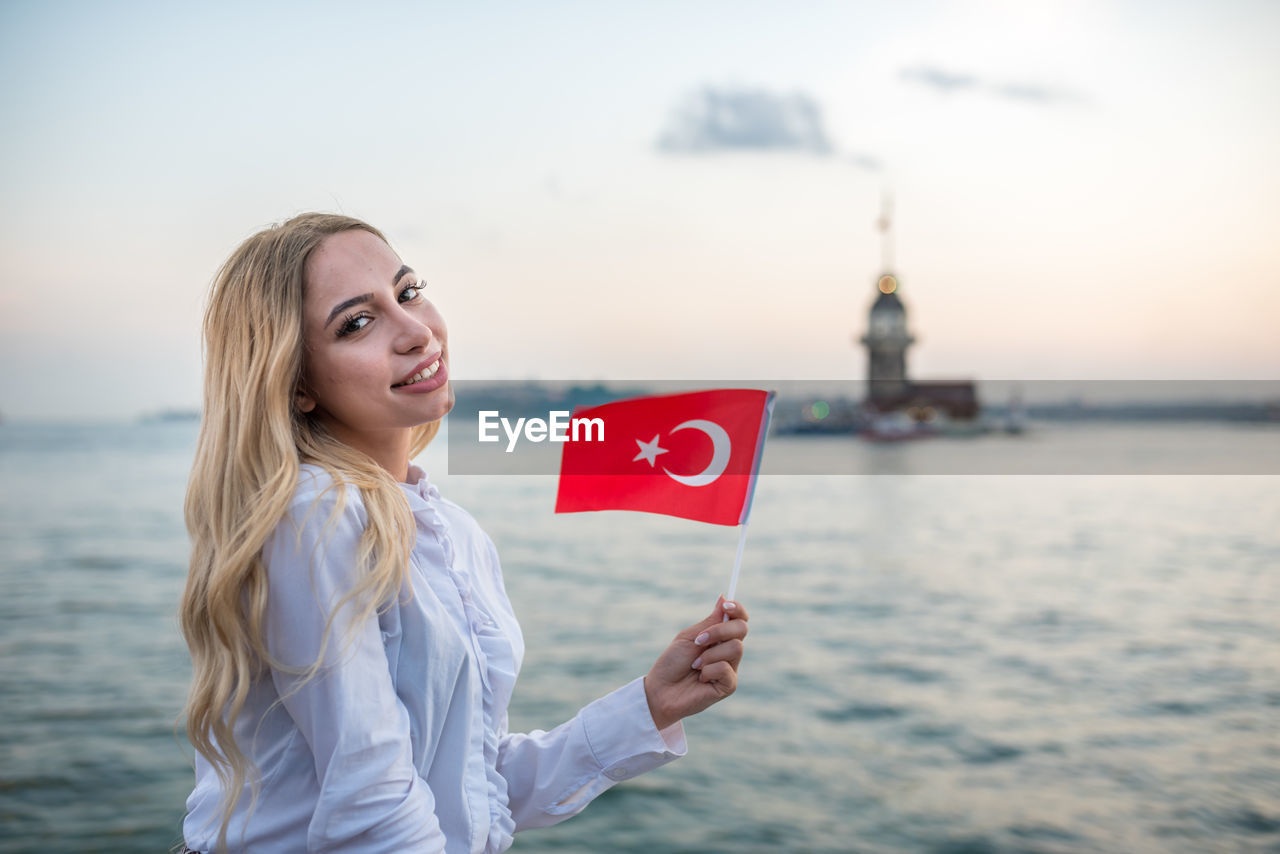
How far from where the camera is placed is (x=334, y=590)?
146 cm

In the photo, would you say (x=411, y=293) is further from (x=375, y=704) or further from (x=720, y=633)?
(x=720, y=633)

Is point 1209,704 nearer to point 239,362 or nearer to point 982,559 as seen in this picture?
point 982,559

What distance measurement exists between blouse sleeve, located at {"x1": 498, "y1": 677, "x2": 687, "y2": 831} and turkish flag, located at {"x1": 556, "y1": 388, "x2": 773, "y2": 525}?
0.45 meters

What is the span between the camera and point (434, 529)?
70.9 inches

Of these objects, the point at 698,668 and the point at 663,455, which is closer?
the point at 698,668

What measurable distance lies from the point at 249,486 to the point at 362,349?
1.02ft

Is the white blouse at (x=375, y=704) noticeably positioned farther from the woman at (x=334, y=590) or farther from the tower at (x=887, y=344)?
the tower at (x=887, y=344)

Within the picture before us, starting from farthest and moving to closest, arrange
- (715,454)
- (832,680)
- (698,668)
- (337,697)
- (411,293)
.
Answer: (832,680)
(715,454)
(698,668)
(411,293)
(337,697)

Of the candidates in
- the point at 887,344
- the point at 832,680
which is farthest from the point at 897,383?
the point at 832,680

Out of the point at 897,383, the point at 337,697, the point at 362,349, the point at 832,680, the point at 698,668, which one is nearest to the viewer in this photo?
the point at 337,697

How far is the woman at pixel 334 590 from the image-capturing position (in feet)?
4.78

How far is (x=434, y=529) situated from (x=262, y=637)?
38 cm

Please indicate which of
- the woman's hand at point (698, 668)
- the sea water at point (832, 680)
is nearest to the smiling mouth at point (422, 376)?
the woman's hand at point (698, 668)

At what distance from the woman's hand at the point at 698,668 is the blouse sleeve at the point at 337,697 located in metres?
0.61
